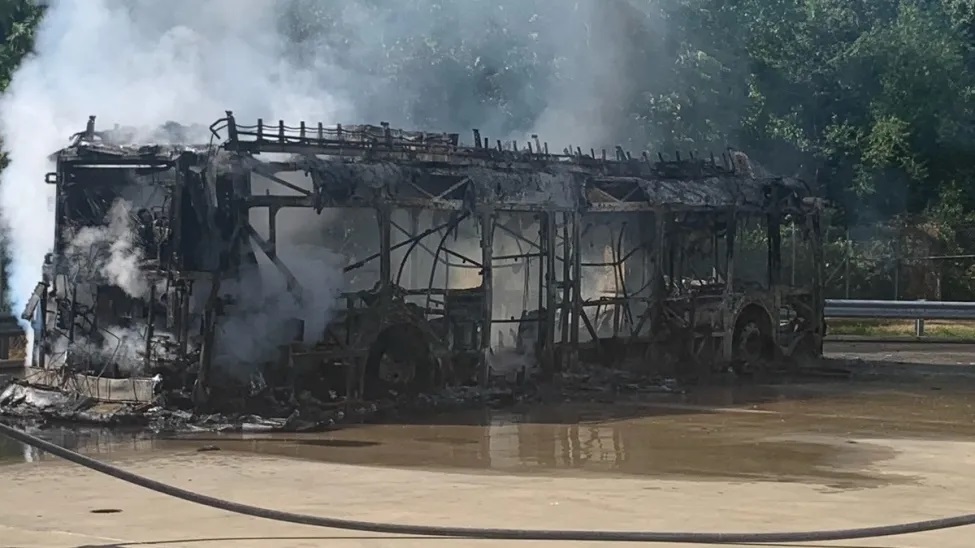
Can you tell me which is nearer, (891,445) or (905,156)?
(891,445)

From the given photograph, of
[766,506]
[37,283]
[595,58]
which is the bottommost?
[766,506]

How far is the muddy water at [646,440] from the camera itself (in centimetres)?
1199

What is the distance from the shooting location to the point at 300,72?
88.9ft

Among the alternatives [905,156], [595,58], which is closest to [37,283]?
[595,58]

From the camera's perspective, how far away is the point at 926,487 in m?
10.8

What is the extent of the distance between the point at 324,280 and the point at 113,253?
231 centimetres

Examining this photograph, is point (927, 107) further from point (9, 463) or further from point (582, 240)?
point (9, 463)

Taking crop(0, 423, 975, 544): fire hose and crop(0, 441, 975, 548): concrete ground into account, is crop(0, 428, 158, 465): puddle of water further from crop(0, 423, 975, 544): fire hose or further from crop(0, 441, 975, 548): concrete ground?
crop(0, 423, 975, 544): fire hose

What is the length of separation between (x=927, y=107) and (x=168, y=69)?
23146 mm

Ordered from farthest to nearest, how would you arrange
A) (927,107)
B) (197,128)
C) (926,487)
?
1. (927,107)
2. (197,128)
3. (926,487)

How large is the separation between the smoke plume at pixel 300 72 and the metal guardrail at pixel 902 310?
8537 millimetres

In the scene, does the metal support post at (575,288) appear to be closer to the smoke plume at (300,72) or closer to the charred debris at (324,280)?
the charred debris at (324,280)

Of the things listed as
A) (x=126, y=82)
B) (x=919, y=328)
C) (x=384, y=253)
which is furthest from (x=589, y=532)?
(x=919, y=328)

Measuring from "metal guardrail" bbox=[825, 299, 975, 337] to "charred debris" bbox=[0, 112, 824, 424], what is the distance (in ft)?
21.3
